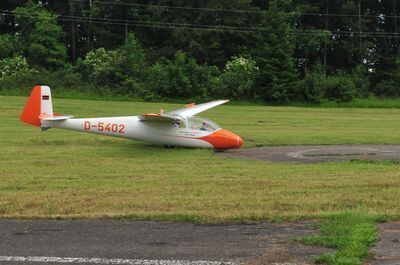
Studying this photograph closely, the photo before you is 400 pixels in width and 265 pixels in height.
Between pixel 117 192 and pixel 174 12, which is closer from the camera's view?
pixel 117 192

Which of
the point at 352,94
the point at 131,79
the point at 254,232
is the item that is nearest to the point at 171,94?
the point at 131,79

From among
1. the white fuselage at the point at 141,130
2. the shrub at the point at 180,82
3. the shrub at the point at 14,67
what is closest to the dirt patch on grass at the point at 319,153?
the white fuselage at the point at 141,130

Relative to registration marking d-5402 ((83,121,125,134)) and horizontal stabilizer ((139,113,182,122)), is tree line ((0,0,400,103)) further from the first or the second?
horizontal stabilizer ((139,113,182,122))

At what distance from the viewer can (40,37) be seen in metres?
71.8

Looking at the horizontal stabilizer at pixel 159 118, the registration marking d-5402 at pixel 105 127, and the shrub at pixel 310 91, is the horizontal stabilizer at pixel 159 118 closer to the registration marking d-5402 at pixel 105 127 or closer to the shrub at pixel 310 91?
the registration marking d-5402 at pixel 105 127

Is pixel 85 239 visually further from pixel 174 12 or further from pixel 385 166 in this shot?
pixel 174 12

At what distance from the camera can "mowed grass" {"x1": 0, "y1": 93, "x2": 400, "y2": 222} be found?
28.8 ft

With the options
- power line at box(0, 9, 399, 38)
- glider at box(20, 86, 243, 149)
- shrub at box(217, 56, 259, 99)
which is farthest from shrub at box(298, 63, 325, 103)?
glider at box(20, 86, 243, 149)

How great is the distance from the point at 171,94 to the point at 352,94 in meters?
17.1

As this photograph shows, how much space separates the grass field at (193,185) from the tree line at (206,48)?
2835cm

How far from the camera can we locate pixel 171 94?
52.9m

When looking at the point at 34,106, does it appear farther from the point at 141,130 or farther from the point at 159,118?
the point at 159,118

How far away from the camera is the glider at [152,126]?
2180 centimetres

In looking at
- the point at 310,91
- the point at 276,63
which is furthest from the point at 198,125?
the point at 276,63
